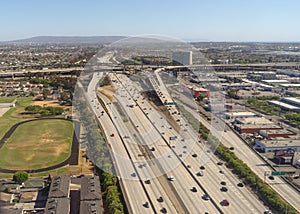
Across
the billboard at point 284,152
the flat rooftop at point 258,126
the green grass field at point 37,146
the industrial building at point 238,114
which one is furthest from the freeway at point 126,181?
the industrial building at point 238,114

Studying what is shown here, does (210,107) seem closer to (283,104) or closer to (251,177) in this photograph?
(283,104)

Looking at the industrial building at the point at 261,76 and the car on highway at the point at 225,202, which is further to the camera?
the industrial building at the point at 261,76

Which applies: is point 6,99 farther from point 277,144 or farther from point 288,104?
point 288,104

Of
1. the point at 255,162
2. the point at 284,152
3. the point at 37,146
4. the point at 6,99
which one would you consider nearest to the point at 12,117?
the point at 37,146

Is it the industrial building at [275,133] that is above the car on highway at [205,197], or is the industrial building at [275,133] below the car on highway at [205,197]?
above

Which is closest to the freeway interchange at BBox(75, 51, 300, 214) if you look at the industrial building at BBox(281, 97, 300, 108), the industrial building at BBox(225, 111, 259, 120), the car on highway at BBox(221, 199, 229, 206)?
the car on highway at BBox(221, 199, 229, 206)

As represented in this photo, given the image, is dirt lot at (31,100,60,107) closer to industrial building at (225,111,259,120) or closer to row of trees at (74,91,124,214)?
row of trees at (74,91,124,214)

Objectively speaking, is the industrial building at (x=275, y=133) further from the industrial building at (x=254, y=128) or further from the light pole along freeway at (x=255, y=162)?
the light pole along freeway at (x=255, y=162)
